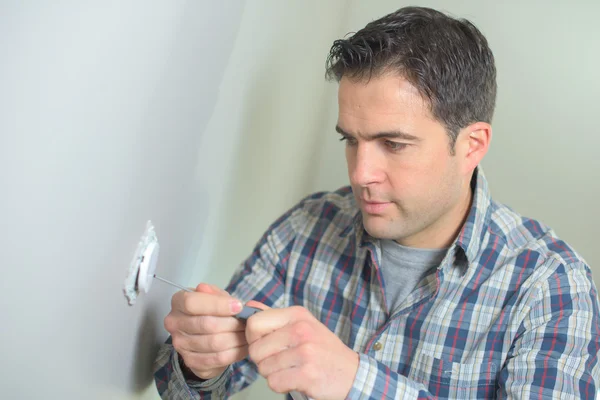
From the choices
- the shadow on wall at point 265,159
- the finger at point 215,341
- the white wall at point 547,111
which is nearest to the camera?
the finger at point 215,341

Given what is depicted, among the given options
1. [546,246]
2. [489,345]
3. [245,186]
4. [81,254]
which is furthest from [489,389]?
[81,254]

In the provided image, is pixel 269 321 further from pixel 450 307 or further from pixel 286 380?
pixel 450 307

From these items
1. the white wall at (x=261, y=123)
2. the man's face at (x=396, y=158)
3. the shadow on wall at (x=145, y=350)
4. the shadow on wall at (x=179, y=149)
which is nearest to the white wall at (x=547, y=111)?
the white wall at (x=261, y=123)

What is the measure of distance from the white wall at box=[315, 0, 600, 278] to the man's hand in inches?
58.2

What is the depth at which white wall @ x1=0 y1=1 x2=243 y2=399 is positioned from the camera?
0.55 m

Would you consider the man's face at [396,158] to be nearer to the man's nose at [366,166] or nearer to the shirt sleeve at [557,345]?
the man's nose at [366,166]

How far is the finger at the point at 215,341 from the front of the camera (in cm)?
95

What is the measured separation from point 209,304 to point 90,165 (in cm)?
32

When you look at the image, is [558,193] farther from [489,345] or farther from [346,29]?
[489,345]

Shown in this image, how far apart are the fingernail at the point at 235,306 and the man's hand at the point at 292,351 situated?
0.03 m

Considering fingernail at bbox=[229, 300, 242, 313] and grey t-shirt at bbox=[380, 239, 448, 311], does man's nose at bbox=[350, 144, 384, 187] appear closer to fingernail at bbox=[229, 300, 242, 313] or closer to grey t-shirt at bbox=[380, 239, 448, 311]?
grey t-shirt at bbox=[380, 239, 448, 311]

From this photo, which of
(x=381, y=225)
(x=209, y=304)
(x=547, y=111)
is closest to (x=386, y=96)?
(x=381, y=225)

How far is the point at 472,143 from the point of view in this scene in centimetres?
125

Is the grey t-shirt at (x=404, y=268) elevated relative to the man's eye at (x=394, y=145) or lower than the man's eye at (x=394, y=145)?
lower
